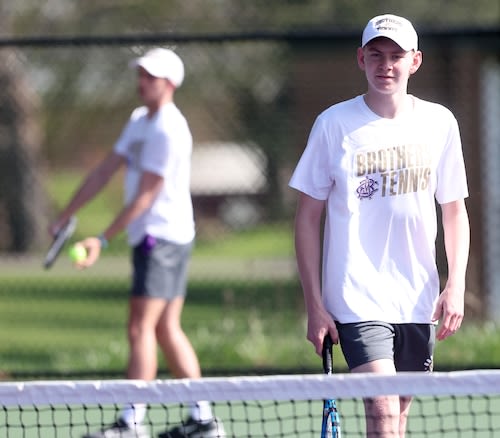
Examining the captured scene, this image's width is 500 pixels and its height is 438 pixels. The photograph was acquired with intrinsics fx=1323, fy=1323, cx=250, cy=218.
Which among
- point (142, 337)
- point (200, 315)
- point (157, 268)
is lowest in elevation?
point (142, 337)

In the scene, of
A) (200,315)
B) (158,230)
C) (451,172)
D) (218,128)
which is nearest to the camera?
(451,172)

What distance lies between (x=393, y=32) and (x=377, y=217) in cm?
57

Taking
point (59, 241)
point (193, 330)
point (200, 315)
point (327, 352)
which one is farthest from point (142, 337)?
point (200, 315)

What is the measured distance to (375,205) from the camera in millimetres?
4102

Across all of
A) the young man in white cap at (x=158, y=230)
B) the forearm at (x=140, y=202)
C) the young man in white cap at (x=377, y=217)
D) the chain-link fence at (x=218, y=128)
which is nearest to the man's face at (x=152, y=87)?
the young man in white cap at (x=158, y=230)

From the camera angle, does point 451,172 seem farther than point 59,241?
No

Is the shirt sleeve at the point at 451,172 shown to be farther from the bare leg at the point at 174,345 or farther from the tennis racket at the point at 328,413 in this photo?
the bare leg at the point at 174,345

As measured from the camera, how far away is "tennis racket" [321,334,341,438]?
13.1ft

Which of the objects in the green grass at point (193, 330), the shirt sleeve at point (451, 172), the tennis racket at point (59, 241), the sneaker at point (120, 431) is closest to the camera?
the shirt sleeve at point (451, 172)

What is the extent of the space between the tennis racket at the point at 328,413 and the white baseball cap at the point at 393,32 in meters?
0.92

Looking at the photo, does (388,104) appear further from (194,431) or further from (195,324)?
(195,324)

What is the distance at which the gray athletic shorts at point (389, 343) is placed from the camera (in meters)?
4.05

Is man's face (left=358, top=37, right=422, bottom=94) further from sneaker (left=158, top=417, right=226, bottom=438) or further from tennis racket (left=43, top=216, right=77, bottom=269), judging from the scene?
tennis racket (left=43, top=216, right=77, bottom=269)

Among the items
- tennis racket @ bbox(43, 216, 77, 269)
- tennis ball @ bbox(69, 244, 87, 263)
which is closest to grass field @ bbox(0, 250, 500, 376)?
tennis racket @ bbox(43, 216, 77, 269)
